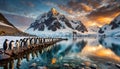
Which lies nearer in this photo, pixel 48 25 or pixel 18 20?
pixel 18 20

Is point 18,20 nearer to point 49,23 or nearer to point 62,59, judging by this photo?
point 62,59

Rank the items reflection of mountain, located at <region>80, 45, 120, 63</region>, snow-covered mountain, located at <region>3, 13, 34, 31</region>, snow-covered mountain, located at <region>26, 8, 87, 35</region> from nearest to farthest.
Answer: reflection of mountain, located at <region>80, 45, 120, 63</region>
snow-covered mountain, located at <region>3, 13, 34, 31</region>
snow-covered mountain, located at <region>26, 8, 87, 35</region>

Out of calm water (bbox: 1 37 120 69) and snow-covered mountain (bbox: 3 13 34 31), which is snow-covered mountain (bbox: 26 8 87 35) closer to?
snow-covered mountain (bbox: 3 13 34 31)

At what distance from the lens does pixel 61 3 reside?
94.1ft

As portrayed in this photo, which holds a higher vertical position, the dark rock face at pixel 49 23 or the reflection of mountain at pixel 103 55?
the dark rock face at pixel 49 23

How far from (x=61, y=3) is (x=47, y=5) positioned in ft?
6.29

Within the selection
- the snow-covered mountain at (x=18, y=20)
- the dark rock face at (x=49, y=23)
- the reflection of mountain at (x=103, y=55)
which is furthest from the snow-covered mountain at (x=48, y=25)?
the reflection of mountain at (x=103, y=55)

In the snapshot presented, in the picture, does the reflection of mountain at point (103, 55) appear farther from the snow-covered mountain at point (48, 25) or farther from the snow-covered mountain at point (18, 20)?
the snow-covered mountain at point (48, 25)

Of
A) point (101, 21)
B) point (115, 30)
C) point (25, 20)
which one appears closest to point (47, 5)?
point (25, 20)

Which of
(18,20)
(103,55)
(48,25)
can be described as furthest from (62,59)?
(48,25)

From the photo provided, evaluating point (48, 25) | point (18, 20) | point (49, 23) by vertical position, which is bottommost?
point (18, 20)

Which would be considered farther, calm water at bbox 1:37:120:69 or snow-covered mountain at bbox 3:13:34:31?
snow-covered mountain at bbox 3:13:34:31

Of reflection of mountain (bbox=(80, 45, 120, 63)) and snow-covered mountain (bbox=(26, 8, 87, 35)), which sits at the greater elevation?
snow-covered mountain (bbox=(26, 8, 87, 35))

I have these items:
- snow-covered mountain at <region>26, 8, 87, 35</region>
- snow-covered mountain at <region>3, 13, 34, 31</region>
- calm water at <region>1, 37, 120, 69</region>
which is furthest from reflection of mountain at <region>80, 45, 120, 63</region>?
snow-covered mountain at <region>26, 8, 87, 35</region>
